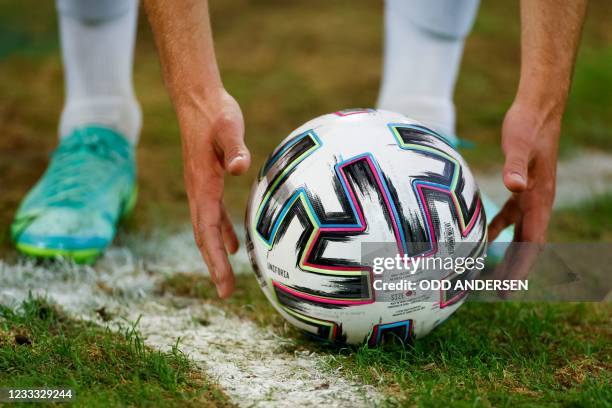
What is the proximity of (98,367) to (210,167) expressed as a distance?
0.65 m

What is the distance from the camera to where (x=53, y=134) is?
4445 mm

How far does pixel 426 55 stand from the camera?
119 inches

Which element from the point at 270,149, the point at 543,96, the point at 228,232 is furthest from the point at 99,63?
the point at 543,96

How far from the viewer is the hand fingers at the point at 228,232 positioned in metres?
2.28

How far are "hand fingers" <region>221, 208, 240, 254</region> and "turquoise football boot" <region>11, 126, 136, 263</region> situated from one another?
0.76 metres

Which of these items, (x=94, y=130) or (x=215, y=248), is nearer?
(x=215, y=248)

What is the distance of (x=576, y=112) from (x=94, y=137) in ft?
11.6

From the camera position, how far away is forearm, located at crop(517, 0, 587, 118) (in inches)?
89.2

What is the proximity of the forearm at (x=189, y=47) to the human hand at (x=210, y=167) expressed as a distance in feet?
0.12

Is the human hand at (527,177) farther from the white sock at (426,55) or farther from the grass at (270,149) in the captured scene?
the white sock at (426,55)

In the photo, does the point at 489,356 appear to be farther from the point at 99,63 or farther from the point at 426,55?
the point at 99,63

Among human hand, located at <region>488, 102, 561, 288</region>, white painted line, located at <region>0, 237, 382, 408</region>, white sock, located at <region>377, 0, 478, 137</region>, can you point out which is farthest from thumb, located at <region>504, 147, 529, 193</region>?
white sock, located at <region>377, 0, 478, 137</region>

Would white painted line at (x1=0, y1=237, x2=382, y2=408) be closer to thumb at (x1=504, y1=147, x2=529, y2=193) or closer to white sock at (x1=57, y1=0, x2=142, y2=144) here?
white sock at (x1=57, y1=0, x2=142, y2=144)

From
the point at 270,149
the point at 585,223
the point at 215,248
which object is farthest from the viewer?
the point at 270,149
